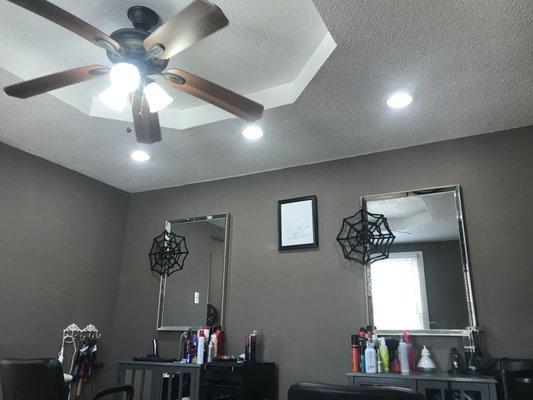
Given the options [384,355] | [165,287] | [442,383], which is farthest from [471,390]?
[165,287]

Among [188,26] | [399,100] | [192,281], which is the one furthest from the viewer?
[192,281]

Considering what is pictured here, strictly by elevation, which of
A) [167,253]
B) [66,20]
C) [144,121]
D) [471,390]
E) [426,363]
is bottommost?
[471,390]

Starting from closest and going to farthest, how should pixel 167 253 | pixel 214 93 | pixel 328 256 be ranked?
pixel 214 93, pixel 328 256, pixel 167 253

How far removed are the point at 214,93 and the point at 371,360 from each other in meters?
1.86

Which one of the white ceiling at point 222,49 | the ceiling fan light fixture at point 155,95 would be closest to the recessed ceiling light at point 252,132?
the white ceiling at point 222,49

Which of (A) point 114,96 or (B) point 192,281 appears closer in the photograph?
(A) point 114,96

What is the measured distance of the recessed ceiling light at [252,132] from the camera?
286 centimetres

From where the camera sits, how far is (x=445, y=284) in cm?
275

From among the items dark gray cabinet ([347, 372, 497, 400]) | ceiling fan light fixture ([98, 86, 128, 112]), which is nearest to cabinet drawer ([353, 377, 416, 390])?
dark gray cabinet ([347, 372, 497, 400])

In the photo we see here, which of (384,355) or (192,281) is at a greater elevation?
(192,281)

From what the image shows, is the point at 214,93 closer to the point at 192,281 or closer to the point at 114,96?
the point at 114,96

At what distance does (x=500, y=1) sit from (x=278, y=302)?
240cm

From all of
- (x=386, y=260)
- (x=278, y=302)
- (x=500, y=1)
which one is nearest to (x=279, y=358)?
(x=278, y=302)

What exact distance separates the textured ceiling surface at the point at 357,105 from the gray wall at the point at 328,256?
0.48 ft
